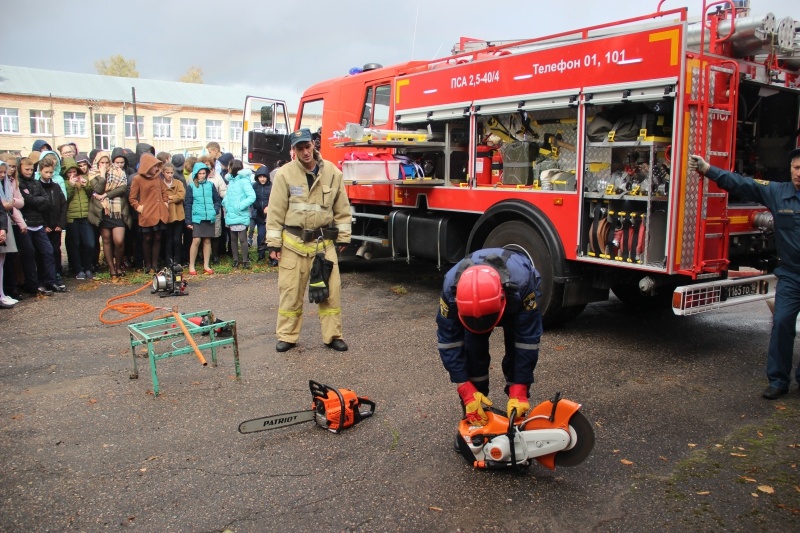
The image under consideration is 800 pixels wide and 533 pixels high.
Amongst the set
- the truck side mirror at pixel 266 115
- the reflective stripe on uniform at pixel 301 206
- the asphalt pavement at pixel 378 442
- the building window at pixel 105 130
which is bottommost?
the asphalt pavement at pixel 378 442

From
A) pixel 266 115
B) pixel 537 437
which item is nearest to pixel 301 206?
pixel 537 437

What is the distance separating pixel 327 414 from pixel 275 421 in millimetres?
335

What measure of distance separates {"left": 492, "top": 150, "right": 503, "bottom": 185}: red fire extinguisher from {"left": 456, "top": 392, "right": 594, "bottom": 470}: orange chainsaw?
4.30 m

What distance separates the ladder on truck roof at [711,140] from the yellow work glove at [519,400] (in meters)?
2.74

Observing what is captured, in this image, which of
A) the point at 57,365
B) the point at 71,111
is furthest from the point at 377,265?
the point at 71,111

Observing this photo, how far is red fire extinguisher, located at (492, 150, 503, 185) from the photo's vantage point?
7426 mm

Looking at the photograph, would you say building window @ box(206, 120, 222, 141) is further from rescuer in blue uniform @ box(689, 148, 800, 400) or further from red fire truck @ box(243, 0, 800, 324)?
rescuer in blue uniform @ box(689, 148, 800, 400)

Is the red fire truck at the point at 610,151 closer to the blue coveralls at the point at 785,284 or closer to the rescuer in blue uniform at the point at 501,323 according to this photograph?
the blue coveralls at the point at 785,284

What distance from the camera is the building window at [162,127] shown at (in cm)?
4938

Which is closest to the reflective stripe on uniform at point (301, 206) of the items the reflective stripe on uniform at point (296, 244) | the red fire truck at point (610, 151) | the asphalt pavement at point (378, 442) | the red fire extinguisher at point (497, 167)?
the reflective stripe on uniform at point (296, 244)

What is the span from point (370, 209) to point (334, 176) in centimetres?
360

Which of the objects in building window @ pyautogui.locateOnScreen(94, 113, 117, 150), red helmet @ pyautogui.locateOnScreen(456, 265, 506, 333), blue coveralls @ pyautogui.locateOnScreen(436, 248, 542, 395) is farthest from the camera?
building window @ pyautogui.locateOnScreen(94, 113, 117, 150)

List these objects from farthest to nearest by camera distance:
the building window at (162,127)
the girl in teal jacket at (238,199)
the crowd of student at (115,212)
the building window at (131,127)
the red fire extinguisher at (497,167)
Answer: the building window at (162,127) < the building window at (131,127) < the girl in teal jacket at (238,199) < the crowd of student at (115,212) < the red fire extinguisher at (497,167)

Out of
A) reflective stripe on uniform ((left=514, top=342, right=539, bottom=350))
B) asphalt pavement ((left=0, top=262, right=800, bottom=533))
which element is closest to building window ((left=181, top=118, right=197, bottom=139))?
asphalt pavement ((left=0, top=262, right=800, bottom=533))
